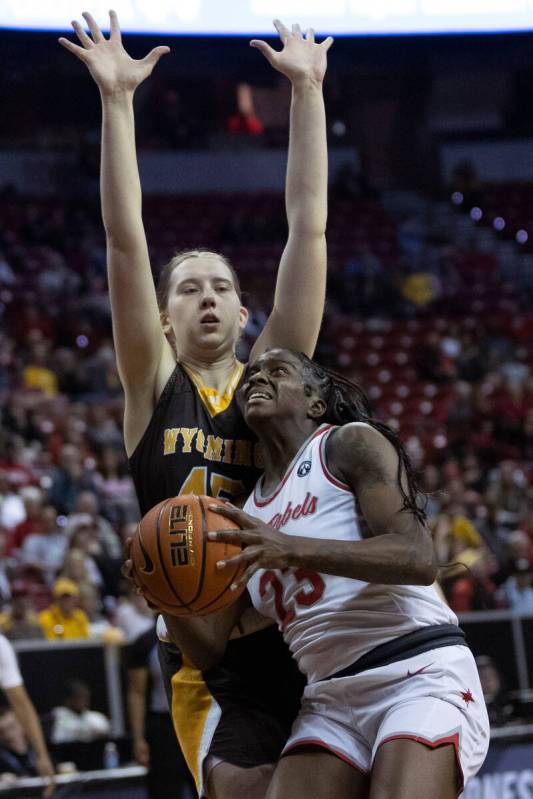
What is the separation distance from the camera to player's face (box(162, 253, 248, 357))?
3.64 m

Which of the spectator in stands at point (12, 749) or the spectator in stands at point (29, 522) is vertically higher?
the spectator in stands at point (29, 522)

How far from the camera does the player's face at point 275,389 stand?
331 centimetres

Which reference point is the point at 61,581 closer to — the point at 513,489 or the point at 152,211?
the point at 513,489

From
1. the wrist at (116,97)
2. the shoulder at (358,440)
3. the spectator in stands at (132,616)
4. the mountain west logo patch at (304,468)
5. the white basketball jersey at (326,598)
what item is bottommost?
the spectator in stands at (132,616)

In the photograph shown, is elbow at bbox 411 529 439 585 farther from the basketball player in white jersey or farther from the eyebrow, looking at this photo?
the eyebrow

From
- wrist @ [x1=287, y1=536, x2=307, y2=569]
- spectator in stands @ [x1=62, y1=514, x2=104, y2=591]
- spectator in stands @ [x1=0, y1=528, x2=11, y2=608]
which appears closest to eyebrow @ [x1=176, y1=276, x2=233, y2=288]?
wrist @ [x1=287, y1=536, x2=307, y2=569]

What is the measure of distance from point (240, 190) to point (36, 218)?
12.7ft

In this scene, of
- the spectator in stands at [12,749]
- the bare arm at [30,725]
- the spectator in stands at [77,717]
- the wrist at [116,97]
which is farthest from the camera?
the spectator in stands at [77,717]

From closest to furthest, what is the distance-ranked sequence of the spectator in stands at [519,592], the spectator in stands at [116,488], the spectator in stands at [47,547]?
the spectator in stands at [47,547]
the spectator in stands at [519,592]
the spectator in stands at [116,488]

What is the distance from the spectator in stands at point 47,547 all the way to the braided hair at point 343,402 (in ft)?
20.6

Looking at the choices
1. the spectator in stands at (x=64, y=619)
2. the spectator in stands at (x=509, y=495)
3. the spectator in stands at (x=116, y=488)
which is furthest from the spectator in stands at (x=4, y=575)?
the spectator in stands at (x=509, y=495)

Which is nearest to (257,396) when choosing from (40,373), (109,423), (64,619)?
(64,619)

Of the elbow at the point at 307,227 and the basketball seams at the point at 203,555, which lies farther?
the elbow at the point at 307,227

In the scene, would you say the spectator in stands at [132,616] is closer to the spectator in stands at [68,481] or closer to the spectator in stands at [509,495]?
the spectator in stands at [68,481]
